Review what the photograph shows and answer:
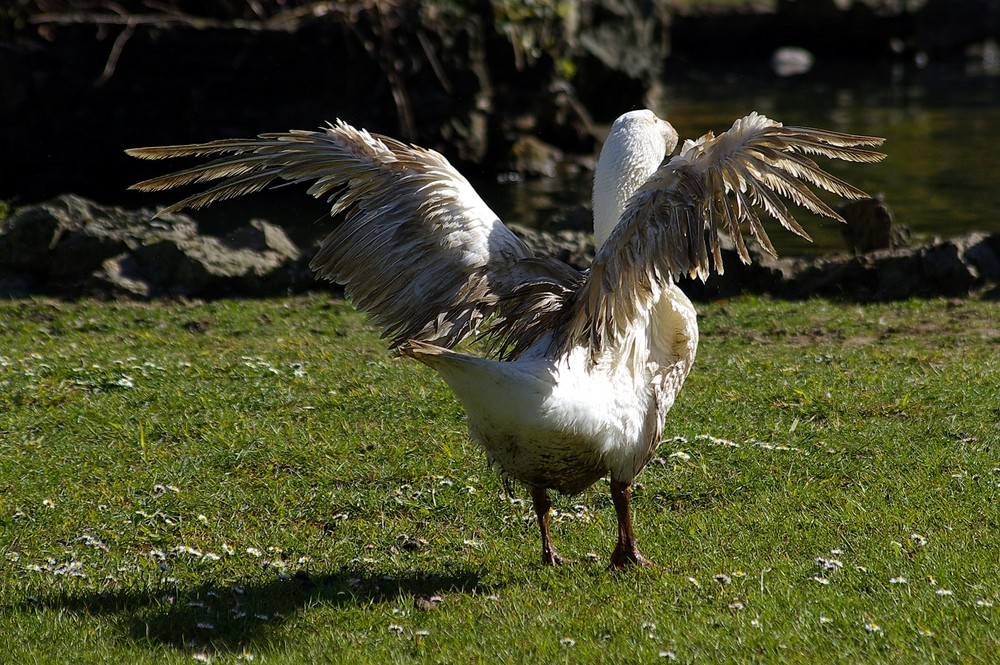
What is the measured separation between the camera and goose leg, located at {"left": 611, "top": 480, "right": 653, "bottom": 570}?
5000mm

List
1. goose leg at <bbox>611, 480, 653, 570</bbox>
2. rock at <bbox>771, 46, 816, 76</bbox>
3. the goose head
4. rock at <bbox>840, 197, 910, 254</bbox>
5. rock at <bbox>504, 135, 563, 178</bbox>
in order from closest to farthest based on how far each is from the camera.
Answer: goose leg at <bbox>611, 480, 653, 570</bbox>
the goose head
rock at <bbox>840, 197, 910, 254</bbox>
rock at <bbox>504, 135, 563, 178</bbox>
rock at <bbox>771, 46, 816, 76</bbox>

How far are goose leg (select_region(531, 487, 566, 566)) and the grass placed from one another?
8 centimetres

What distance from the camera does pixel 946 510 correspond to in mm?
5430

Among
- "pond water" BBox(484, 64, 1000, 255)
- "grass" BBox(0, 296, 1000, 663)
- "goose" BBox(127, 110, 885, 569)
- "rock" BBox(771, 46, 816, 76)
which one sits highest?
"goose" BBox(127, 110, 885, 569)

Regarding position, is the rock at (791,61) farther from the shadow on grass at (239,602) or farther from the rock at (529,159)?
the shadow on grass at (239,602)

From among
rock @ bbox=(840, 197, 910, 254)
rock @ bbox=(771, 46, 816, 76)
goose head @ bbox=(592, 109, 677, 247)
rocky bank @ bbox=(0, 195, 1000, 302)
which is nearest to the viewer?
goose head @ bbox=(592, 109, 677, 247)

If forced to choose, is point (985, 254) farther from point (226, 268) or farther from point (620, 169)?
point (226, 268)

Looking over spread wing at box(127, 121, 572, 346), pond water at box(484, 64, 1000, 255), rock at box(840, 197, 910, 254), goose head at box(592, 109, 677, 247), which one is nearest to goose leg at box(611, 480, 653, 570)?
spread wing at box(127, 121, 572, 346)

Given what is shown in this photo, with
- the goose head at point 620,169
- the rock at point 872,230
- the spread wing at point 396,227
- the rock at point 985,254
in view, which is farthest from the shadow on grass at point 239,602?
the rock at point 872,230

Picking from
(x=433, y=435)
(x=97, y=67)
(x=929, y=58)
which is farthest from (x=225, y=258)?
(x=929, y=58)

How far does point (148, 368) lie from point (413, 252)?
10.5 feet

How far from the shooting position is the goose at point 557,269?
4582 millimetres

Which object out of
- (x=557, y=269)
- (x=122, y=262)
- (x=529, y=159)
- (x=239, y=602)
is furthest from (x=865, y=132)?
(x=239, y=602)

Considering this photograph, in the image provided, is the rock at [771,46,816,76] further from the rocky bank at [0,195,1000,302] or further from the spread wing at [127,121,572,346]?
the spread wing at [127,121,572,346]
